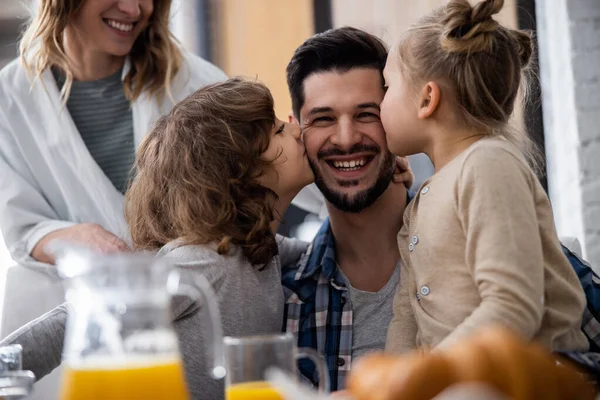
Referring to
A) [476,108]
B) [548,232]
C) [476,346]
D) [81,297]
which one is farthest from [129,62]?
[476,346]

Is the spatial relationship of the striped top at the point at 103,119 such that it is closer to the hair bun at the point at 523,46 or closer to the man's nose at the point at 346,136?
the man's nose at the point at 346,136

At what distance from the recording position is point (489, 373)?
2.22 feet

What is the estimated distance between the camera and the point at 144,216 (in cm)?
178

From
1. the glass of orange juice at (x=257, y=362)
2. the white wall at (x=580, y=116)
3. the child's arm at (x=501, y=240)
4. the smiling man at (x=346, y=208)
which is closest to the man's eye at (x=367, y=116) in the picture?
the smiling man at (x=346, y=208)

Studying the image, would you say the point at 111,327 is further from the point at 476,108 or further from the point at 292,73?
the point at 292,73

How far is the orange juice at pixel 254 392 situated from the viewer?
84 centimetres

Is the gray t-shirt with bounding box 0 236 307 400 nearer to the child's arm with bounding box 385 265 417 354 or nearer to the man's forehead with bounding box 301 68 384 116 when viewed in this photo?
the child's arm with bounding box 385 265 417 354

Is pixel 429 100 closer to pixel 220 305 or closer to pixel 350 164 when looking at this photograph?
pixel 350 164

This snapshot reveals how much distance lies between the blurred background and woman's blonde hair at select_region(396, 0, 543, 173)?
3.56ft

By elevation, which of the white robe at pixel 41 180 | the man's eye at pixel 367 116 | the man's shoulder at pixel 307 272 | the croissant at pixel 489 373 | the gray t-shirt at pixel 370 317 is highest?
the croissant at pixel 489 373

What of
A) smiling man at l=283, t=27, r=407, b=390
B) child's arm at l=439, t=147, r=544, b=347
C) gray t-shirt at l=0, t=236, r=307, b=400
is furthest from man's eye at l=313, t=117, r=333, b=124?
child's arm at l=439, t=147, r=544, b=347

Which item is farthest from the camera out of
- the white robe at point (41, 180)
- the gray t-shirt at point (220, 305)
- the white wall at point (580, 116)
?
the white wall at point (580, 116)

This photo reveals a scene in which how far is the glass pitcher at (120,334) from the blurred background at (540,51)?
74.3 inches

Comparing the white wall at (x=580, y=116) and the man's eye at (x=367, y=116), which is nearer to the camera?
the man's eye at (x=367, y=116)
